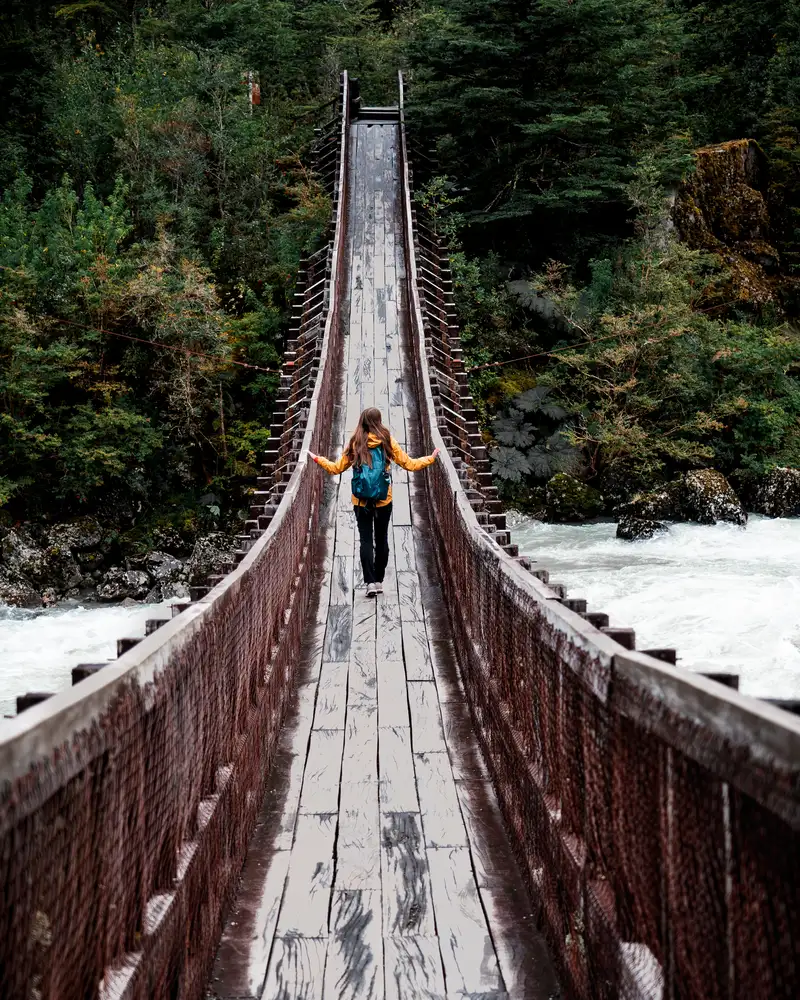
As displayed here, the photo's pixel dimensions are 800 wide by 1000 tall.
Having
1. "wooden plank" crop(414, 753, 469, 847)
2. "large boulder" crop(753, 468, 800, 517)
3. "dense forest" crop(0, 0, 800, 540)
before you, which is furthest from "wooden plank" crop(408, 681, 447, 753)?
"large boulder" crop(753, 468, 800, 517)

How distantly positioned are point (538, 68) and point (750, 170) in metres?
5.70

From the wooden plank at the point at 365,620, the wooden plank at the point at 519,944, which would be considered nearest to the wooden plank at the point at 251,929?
the wooden plank at the point at 519,944

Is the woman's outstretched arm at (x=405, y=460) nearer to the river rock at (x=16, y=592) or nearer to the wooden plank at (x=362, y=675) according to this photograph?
the wooden plank at (x=362, y=675)

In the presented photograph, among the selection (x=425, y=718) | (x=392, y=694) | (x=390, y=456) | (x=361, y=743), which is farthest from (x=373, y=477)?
(x=361, y=743)

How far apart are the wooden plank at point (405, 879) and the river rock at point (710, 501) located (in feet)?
41.3

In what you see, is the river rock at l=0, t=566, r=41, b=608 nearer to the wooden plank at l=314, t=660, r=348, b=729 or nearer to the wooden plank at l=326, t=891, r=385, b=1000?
the wooden plank at l=314, t=660, r=348, b=729

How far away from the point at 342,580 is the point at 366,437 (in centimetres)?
148

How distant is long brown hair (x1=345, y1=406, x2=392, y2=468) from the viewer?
7.04m

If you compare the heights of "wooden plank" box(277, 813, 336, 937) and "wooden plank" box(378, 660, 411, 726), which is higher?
"wooden plank" box(378, 660, 411, 726)

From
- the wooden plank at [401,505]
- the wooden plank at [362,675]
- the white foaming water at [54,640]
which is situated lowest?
the white foaming water at [54,640]

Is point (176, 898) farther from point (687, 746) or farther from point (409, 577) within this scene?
point (409, 577)

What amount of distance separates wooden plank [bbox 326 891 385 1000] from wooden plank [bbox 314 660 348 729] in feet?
5.74

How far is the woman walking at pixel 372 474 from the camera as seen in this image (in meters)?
7.12

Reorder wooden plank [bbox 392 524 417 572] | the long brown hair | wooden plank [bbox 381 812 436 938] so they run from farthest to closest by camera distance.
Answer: wooden plank [bbox 392 524 417 572] → the long brown hair → wooden plank [bbox 381 812 436 938]
